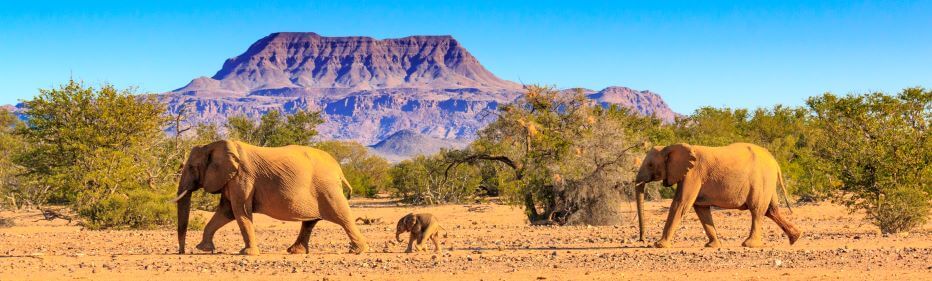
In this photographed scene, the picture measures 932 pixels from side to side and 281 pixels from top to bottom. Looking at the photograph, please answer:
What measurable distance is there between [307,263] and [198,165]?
2765 mm

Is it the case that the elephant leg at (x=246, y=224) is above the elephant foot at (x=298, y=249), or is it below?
above

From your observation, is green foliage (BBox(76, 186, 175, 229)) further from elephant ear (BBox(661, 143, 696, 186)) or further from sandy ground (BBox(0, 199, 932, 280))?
elephant ear (BBox(661, 143, 696, 186))

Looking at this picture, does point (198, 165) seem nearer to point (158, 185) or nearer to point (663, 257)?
point (663, 257)

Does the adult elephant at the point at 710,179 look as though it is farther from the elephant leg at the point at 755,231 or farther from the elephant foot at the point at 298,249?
the elephant foot at the point at 298,249

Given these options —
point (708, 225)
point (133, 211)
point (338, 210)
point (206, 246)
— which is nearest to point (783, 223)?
point (708, 225)

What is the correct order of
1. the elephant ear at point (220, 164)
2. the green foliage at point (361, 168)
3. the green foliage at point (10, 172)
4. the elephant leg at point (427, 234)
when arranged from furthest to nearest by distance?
1. the green foliage at point (361, 168)
2. the green foliage at point (10, 172)
3. the elephant leg at point (427, 234)
4. the elephant ear at point (220, 164)

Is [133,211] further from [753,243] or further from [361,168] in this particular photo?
[361,168]

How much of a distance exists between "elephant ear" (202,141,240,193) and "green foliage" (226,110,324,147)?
4350 centimetres

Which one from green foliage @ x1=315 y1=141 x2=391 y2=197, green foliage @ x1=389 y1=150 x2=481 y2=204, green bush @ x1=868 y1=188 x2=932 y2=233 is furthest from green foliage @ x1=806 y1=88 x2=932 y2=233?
green foliage @ x1=315 y1=141 x2=391 y2=197

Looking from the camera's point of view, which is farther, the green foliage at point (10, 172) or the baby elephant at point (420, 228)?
the green foliage at point (10, 172)

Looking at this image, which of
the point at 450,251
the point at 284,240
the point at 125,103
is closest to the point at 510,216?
the point at 125,103

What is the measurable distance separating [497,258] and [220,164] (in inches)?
183

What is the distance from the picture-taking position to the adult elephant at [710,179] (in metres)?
17.9

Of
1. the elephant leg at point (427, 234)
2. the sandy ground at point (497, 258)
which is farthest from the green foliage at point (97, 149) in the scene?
the elephant leg at point (427, 234)
